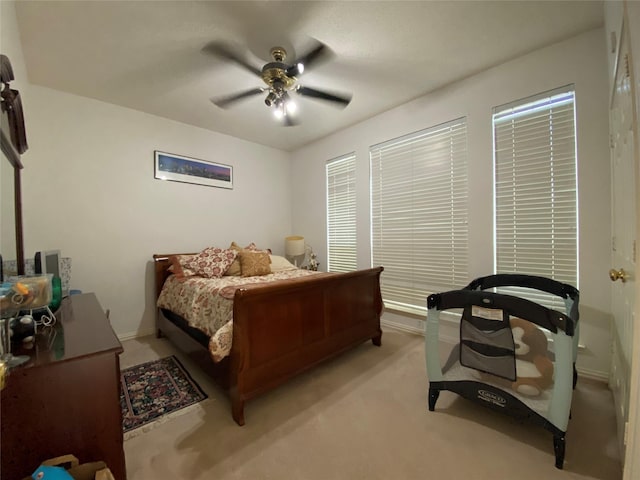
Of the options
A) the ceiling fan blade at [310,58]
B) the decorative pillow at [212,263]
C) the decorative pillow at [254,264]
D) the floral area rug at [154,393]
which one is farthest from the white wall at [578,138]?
the floral area rug at [154,393]

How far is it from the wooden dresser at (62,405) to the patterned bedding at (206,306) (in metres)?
0.65

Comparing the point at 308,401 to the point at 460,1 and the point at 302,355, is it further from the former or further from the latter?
the point at 460,1

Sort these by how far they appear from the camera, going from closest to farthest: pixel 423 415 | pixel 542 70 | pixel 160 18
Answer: pixel 423 415 → pixel 160 18 → pixel 542 70

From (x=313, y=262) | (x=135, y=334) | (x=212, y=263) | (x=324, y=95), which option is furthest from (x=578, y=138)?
(x=135, y=334)

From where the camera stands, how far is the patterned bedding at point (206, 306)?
1.69 m

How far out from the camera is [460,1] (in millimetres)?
1756

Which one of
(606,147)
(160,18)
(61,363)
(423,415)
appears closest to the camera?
(61,363)

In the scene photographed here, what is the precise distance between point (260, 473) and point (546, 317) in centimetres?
166

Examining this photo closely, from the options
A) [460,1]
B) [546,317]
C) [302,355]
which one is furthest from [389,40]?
[302,355]

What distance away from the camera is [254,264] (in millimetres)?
3301

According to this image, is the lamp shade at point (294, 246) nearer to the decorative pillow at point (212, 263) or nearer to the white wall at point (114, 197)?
the white wall at point (114, 197)

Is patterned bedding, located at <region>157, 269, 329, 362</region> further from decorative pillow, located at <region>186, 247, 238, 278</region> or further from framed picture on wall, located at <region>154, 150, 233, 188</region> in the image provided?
framed picture on wall, located at <region>154, 150, 233, 188</region>

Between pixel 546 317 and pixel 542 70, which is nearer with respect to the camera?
pixel 546 317

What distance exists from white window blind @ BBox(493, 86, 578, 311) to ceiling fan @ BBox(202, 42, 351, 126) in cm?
160
